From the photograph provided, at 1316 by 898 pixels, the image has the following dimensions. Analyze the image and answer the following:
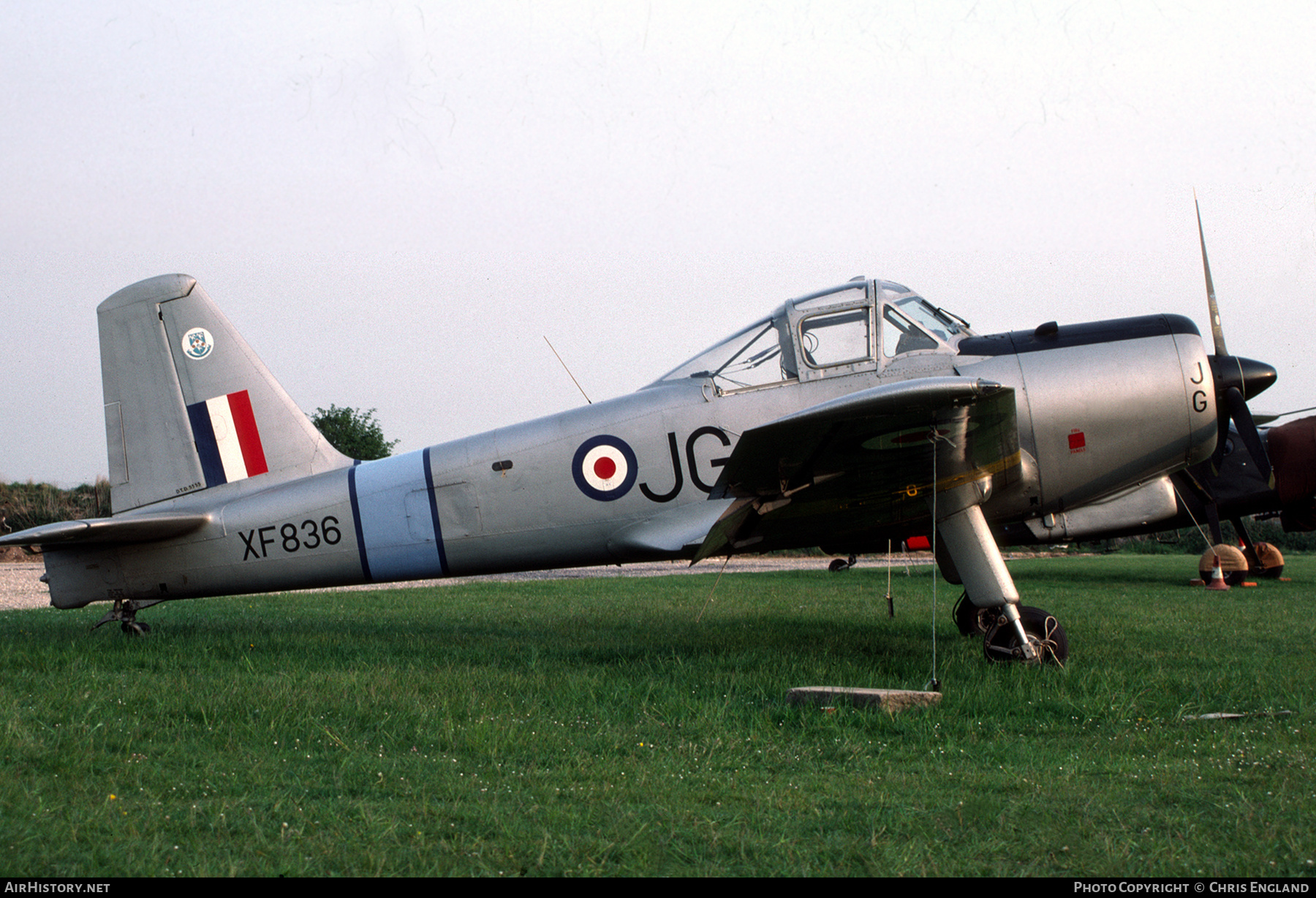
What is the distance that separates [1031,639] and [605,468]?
3.13 m

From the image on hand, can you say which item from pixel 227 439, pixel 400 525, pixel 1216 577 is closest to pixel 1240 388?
pixel 400 525

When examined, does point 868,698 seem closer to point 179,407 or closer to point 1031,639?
point 1031,639

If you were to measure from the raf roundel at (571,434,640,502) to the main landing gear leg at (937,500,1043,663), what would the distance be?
225 centimetres

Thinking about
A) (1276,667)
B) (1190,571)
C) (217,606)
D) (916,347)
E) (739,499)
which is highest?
(916,347)

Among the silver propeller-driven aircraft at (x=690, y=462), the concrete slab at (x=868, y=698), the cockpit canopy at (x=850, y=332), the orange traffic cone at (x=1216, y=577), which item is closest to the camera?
the concrete slab at (x=868, y=698)

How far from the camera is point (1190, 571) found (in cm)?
1842

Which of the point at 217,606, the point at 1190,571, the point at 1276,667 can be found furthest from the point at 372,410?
the point at 1276,667

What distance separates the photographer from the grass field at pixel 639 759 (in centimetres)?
261

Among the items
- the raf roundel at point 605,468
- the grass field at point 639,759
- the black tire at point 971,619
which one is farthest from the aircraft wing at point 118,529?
the black tire at point 971,619

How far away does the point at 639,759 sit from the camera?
145 inches

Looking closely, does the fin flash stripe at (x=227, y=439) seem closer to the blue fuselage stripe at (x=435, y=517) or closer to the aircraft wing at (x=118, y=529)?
the aircraft wing at (x=118, y=529)

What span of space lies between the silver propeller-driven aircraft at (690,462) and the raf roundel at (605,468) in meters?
0.02
